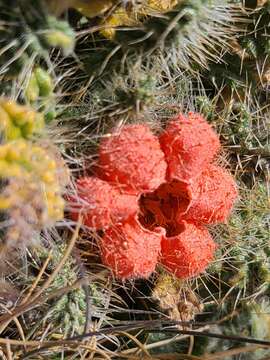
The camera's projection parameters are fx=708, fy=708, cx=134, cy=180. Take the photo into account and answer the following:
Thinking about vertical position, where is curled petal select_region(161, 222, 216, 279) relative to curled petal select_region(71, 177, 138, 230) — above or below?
below

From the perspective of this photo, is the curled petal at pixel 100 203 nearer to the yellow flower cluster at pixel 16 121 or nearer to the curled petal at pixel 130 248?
the curled petal at pixel 130 248

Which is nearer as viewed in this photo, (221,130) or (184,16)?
(184,16)

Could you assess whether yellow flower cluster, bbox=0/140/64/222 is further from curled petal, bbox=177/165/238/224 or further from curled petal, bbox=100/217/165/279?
curled petal, bbox=177/165/238/224

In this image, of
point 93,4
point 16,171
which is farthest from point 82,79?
point 16,171

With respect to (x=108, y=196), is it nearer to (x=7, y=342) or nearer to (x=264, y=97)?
(x=7, y=342)

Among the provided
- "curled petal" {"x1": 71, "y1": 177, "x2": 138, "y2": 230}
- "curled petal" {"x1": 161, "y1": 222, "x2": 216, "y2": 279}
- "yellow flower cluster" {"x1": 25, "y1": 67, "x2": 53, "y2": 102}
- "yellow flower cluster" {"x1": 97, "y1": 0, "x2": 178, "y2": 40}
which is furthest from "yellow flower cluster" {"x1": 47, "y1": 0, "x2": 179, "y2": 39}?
"curled petal" {"x1": 161, "y1": 222, "x2": 216, "y2": 279}

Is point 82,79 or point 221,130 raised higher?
point 82,79

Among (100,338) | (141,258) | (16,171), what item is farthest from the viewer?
(100,338)
